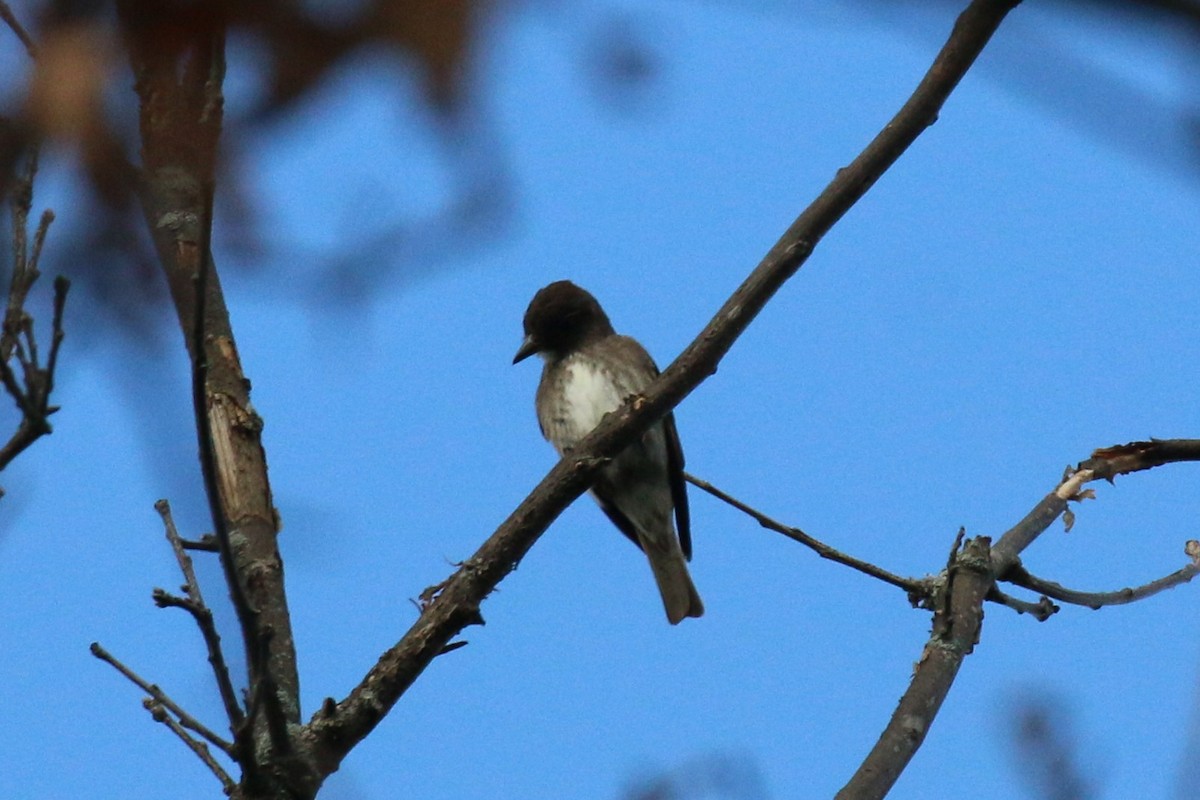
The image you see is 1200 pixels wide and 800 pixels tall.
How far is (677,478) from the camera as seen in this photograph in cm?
711

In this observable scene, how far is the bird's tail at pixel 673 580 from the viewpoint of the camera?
7078 mm

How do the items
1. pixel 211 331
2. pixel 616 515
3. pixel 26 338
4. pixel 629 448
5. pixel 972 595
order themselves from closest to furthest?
pixel 26 338, pixel 972 595, pixel 211 331, pixel 629 448, pixel 616 515

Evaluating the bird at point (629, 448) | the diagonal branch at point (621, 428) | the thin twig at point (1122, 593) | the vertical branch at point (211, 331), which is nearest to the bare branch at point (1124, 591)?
the thin twig at point (1122, 593)

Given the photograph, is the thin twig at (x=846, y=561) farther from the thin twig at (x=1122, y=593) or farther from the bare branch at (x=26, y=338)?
the bare branch at (x=26, y=338)

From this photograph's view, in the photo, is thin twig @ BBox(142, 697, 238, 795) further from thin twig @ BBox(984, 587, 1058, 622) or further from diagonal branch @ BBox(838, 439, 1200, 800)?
thin twig @ BBox(984, 587, 1058, 622)

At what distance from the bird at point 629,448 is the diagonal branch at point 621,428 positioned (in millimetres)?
2811

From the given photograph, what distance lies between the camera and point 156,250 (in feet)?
7.72

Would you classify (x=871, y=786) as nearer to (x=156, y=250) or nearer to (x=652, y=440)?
(x=156, y=250)

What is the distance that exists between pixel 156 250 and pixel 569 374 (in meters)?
4.85

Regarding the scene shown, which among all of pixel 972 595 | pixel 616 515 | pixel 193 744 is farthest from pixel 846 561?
pixel 616 515

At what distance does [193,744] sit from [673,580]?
3.97m

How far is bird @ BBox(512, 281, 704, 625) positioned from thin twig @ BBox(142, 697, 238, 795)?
3.68m

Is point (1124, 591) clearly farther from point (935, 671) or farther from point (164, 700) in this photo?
point (164, 700)

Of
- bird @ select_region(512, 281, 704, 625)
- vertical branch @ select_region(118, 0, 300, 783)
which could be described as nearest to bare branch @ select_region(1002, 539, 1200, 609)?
vertical branch @ select_region(118, 0, 300, 783)
